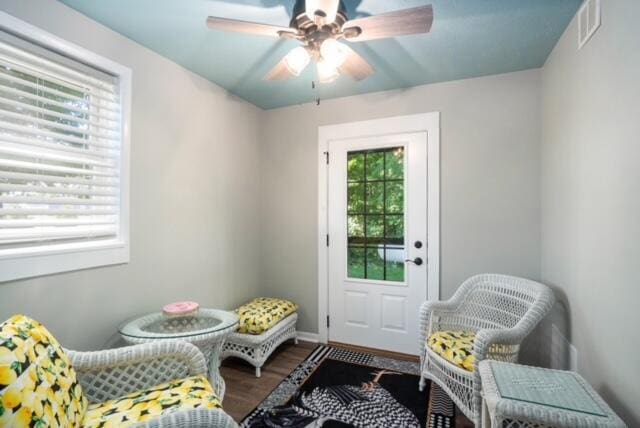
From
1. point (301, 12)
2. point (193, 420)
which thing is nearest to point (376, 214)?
point (301, 12)

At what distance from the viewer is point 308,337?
299 centimetres

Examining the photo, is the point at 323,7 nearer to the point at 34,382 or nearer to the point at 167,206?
the point at 167,206

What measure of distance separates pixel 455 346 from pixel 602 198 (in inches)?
43.8

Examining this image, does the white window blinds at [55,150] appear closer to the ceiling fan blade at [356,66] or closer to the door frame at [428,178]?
the ceiling fan blade at [356,66]

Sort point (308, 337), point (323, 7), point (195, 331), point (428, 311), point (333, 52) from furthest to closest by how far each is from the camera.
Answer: point (308, 337) < point (428, 311) < point (195, 331) < point (333, 52) < point (323, 7)

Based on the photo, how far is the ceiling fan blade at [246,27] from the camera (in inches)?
53.9

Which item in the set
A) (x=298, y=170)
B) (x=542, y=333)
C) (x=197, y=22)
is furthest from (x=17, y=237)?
(x=542, y=333)

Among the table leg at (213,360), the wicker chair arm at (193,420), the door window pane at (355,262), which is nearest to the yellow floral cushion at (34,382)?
the wicker chair arm at (193,420)

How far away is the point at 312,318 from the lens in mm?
2984

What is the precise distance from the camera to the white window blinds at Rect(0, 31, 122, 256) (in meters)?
1.41

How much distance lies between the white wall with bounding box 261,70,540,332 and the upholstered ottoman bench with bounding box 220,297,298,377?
20.2 inches

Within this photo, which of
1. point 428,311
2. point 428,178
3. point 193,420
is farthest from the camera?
point 428,178

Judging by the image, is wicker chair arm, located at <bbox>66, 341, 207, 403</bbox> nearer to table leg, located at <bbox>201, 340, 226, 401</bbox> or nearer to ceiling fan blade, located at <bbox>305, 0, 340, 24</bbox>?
table leg, located at <bbox>201, 340, 226, 401</bbox>

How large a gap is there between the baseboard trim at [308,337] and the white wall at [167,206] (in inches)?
26.5
